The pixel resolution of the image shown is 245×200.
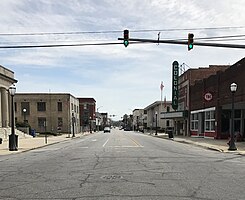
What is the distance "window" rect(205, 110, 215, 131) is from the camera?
1524 inches

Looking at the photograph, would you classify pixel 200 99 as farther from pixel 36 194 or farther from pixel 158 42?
pixel 36 194

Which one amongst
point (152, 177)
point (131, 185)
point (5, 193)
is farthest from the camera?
point (152, 177)

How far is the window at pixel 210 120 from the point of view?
38719mm

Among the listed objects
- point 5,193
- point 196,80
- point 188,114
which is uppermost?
point 196,80

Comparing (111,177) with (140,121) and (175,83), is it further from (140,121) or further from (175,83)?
(140,121)

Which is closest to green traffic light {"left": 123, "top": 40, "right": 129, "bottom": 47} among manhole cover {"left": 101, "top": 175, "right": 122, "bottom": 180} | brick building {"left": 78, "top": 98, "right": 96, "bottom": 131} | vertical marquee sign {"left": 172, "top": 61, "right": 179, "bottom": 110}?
manhole cover {"left": 101, "top": 175, "right": 122, "bottom": 180}

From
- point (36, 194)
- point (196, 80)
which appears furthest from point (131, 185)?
point (196, 80)

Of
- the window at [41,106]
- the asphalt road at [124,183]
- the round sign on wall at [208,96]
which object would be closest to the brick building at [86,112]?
the window at [41,106]

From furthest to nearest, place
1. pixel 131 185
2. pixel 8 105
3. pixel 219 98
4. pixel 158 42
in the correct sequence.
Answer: pixel 8 105 < pixel 219 98 < pixel 158 42 < pixel 131 185

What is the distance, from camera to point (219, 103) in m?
36.3

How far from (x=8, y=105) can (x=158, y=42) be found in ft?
117

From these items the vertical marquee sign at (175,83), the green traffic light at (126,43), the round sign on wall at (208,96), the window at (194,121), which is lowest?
the window at (194,121)

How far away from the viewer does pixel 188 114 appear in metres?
49.5

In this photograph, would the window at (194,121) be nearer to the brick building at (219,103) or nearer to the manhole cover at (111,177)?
the brick building at (219,103)
